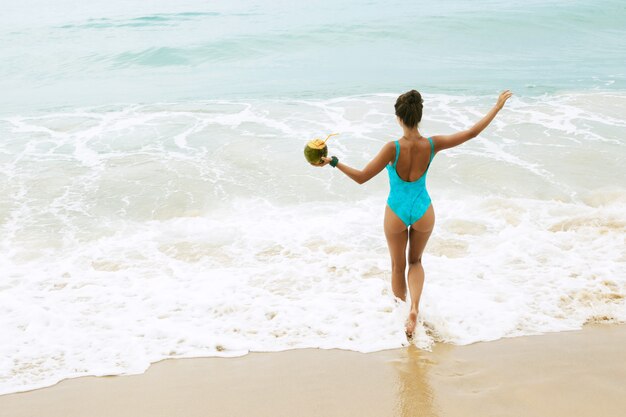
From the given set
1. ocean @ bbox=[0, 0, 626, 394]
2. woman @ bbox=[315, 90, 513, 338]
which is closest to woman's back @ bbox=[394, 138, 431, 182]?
woman @ bbox=[315, 90, 513, 338]

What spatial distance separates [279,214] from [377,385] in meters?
4.19

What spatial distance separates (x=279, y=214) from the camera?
7789 millimetres

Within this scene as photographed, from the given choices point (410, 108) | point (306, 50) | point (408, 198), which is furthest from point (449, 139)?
point (306, 50)

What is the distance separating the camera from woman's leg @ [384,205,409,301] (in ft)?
15.2

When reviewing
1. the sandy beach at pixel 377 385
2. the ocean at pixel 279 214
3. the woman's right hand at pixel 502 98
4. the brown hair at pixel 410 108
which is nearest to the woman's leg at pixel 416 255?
the ocean at pixel 279 214

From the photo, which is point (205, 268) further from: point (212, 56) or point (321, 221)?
point (212, 56)

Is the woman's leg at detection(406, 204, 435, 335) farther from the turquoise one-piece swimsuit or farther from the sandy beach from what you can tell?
the sandy beach

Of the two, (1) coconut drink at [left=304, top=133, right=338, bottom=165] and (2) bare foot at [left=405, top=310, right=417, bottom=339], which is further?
(2) bare foot at [left=405, top=310, right=417, bottom=339]

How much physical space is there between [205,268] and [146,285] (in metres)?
0.67

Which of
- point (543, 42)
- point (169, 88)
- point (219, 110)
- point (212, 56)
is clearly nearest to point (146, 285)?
point (219, 110)

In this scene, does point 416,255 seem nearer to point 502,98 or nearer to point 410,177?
point 410,177

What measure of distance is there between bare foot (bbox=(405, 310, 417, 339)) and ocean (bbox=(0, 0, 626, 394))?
85 millimetres

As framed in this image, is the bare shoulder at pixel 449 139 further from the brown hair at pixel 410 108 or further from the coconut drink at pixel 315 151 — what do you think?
the coconut drink at pixel 315 151

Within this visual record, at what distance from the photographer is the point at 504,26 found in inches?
1125
